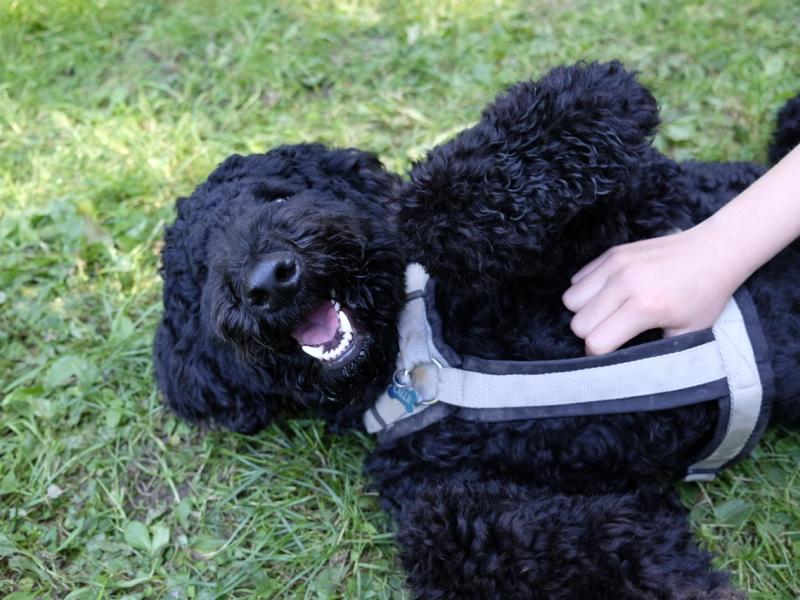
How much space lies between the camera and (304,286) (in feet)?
7.26

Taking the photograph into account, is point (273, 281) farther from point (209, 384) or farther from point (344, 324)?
point (209, 384)

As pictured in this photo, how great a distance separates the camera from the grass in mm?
2730

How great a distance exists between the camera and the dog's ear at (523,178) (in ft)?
7.18

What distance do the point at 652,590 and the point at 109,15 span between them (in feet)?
14.8

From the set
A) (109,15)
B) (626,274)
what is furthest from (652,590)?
(109,15)

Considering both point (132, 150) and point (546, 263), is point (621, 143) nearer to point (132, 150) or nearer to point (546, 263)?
point (546, 263)

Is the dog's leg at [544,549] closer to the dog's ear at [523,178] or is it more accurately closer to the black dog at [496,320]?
the black dog at [496,320]

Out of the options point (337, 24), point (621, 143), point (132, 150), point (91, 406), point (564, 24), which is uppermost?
point (621, 143)

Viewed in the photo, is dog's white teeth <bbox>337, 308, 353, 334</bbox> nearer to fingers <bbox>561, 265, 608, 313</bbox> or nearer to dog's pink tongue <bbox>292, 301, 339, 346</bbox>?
dog's pink tongue <bbox>292, 301, 339, 346</bbox>

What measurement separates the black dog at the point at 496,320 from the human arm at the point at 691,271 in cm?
11

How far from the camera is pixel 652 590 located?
6.80 feet

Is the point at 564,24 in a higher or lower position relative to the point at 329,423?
higher

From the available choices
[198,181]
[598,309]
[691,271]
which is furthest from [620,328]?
[198,181]

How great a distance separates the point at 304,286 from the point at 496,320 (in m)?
0.65
